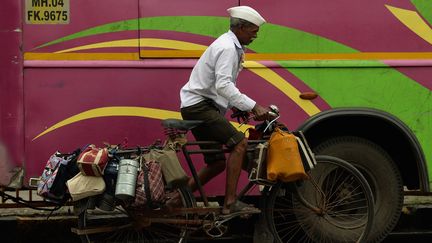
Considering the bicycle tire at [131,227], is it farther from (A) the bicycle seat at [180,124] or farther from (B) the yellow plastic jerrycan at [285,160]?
(B) the yellow plastic jerrycan at [285,160]

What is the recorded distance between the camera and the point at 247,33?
16.6ft

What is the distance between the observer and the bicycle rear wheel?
5.41 meters

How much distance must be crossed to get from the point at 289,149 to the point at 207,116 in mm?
673

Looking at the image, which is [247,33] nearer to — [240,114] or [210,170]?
[240,114]

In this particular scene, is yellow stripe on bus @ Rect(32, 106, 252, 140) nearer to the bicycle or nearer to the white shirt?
the white shirt

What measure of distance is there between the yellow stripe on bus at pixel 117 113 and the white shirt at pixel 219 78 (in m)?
0.36

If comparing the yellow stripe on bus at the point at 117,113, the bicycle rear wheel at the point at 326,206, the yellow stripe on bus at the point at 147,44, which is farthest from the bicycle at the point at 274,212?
the yellow stripe on bus at the point at 147,44

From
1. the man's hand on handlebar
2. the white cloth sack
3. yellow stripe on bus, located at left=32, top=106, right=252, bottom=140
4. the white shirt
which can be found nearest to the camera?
the white cloth sack

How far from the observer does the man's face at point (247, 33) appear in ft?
16.6

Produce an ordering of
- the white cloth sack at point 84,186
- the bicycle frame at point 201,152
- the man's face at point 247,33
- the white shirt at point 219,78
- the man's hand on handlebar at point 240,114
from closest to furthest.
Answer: the white cloth sack at point 84,186, the white shirt at point 219,78, the man's face at point 247,33, the bicycle frame at point 201,152, the man's hand on handlebar at point 240,114

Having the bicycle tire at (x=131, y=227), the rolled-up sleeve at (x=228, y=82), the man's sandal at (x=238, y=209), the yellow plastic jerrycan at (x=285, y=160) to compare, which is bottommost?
the bicycle tire at (x=131, y=227)

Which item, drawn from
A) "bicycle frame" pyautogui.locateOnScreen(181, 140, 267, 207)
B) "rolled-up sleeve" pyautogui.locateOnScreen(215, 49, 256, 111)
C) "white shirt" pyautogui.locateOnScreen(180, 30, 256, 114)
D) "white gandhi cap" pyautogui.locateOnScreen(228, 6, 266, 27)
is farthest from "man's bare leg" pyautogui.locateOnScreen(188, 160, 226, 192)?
"white gandhi cap" pyautogui.locateOnScreen(228, 6, 266, 27)

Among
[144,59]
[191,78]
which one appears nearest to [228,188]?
[191,78]

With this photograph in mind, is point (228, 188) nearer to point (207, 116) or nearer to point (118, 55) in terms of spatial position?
point (207, 116)
